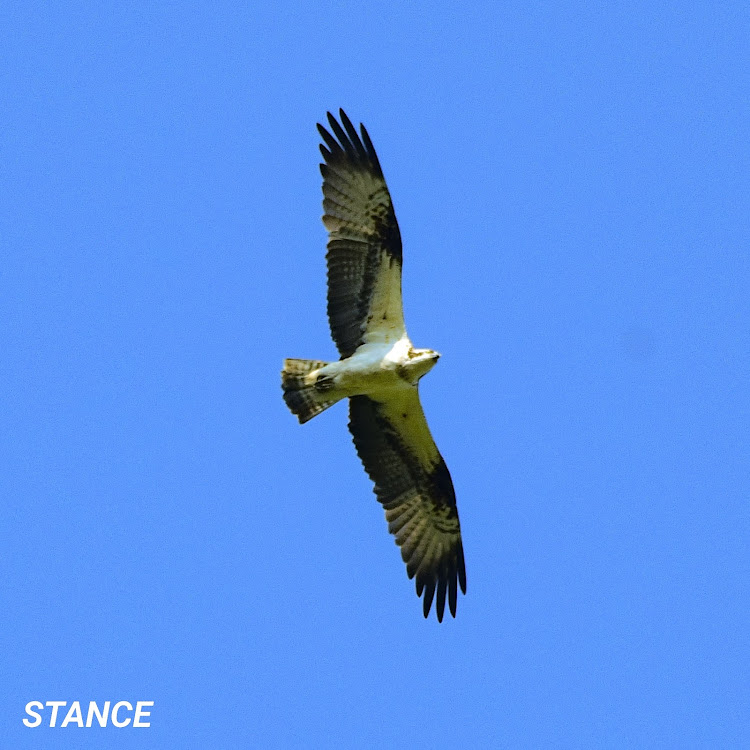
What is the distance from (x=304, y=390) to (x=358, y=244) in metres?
1.38

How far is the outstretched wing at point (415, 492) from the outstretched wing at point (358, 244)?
790 mm

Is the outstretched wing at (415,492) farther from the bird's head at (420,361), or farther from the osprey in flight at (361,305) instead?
the bird's head at (420,361)

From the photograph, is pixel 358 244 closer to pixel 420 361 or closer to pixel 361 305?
pixel 361 305

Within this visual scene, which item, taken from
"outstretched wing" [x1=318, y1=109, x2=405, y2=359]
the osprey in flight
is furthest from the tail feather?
"outstretched wing" [x1=318, y1=109, x2=405, y2=359]

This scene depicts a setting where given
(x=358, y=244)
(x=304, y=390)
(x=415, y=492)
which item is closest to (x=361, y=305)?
(x=358, y=244)

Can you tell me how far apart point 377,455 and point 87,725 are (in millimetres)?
3544

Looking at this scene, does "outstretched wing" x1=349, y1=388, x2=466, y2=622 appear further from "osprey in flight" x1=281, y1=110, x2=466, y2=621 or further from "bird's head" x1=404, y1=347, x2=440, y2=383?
"bird's head" x1=404, y1=347, x2=440, y2=383

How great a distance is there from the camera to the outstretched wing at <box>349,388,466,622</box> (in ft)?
48.0

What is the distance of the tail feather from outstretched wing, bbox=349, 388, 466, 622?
514 mm

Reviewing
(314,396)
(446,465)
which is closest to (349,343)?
(314,396)

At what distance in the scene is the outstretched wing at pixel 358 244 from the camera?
46.0ft

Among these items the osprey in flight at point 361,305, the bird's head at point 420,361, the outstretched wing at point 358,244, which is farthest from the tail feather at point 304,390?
the bird's head at point 420,361

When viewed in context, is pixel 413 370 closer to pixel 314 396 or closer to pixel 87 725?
pixel 314 396

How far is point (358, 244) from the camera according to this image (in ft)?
46.0
